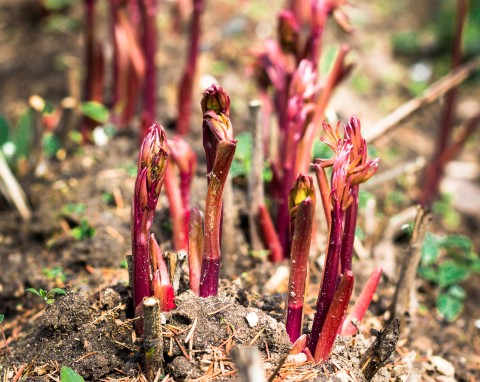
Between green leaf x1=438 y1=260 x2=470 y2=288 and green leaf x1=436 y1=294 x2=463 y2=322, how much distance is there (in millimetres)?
65

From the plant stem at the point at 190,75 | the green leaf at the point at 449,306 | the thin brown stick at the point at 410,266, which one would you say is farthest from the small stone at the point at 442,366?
the plant stem at the point at 190,75

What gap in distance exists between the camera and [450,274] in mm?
2820

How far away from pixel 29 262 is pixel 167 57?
6.73 ft

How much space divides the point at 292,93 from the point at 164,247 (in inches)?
34.3

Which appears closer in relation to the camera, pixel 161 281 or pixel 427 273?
pixel 161 281

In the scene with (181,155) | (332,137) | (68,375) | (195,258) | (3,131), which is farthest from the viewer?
(3,131)

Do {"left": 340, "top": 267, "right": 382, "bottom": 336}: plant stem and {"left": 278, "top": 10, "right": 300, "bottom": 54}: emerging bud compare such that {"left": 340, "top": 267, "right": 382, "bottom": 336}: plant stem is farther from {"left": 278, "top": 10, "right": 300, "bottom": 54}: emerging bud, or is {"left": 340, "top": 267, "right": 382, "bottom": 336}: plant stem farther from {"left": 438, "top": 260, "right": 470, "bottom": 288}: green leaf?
{"left": 278, "top": 10, "right": 300, "bottom": 54}: emerging bud

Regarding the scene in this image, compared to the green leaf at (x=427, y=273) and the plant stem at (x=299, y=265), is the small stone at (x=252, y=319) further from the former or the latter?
the green leaf at (x=427, y=273)

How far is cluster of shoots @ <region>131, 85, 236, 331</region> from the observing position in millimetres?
1866

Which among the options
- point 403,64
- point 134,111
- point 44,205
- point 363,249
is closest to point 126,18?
point 134,111

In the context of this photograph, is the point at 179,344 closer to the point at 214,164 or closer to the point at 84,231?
the point at 214,164

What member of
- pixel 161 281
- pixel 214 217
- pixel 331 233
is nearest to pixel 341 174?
pixel 331 233

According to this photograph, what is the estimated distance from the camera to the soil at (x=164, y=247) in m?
1.97

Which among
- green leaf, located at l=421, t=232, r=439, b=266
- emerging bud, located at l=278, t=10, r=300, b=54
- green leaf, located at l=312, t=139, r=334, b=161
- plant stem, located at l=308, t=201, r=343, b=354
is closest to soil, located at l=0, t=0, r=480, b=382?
plant stem, located at l=308, t=201, r=343, b=354
